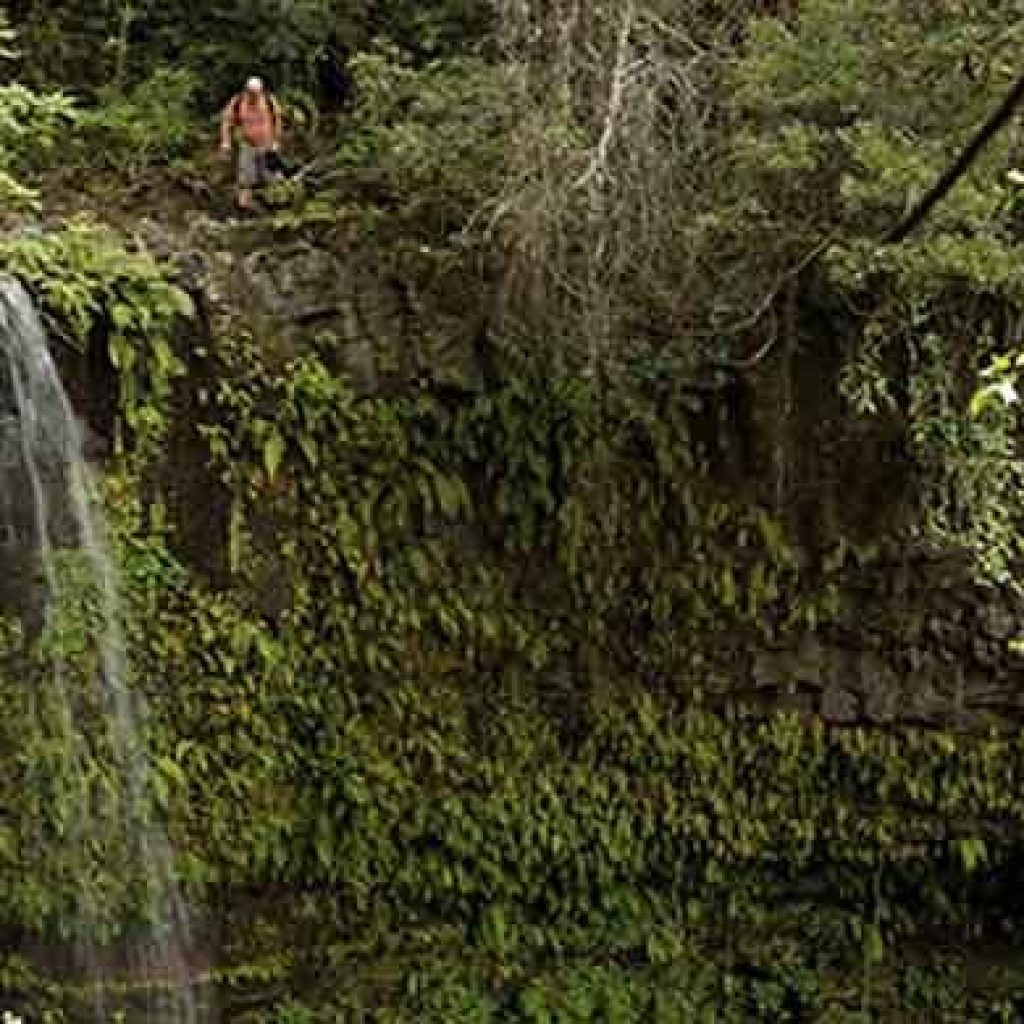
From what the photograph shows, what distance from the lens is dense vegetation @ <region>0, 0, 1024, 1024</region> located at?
5.33 meters

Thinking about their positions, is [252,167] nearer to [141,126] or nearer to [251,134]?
[251,134]

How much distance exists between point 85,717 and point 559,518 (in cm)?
189

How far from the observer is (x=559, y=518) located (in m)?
6.15

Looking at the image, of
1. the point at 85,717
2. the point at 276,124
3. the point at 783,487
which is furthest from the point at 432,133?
the point at 85,717

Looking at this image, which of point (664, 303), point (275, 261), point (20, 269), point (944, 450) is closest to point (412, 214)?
point (275, 261)

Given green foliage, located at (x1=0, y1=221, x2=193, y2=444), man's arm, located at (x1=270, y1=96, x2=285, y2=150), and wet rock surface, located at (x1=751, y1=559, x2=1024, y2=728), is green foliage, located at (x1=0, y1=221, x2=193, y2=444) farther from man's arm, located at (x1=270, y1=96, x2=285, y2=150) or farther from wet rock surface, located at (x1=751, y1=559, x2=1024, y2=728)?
wet rock surface, located at (x1=751, y1=559, x2=1024, y2=728)

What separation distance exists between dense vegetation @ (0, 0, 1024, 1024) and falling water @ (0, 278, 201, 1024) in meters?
0.06

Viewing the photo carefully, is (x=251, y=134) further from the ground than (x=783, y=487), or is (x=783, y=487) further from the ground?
(x=251, y=134)

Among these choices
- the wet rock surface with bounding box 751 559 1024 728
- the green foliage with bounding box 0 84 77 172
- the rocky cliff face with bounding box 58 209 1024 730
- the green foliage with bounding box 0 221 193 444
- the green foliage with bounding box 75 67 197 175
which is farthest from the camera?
the green foliage with bounding box 75 67 197 175

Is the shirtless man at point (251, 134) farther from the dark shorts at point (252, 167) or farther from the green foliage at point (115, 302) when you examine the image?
the green foliage at point (115, 302)

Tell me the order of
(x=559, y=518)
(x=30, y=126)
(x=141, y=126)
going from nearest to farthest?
(x=30, y=126) < (x=559, y=518) < (x=141, y=126)

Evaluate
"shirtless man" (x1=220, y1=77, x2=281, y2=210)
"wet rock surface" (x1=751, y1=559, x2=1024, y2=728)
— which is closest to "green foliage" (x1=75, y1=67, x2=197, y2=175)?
"shirtless man" (x1=220, y1=77, x2=281, y2=210)

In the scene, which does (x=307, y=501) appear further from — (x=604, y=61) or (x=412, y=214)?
(x=604, y=61)

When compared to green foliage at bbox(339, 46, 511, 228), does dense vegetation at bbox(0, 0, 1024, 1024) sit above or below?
below
